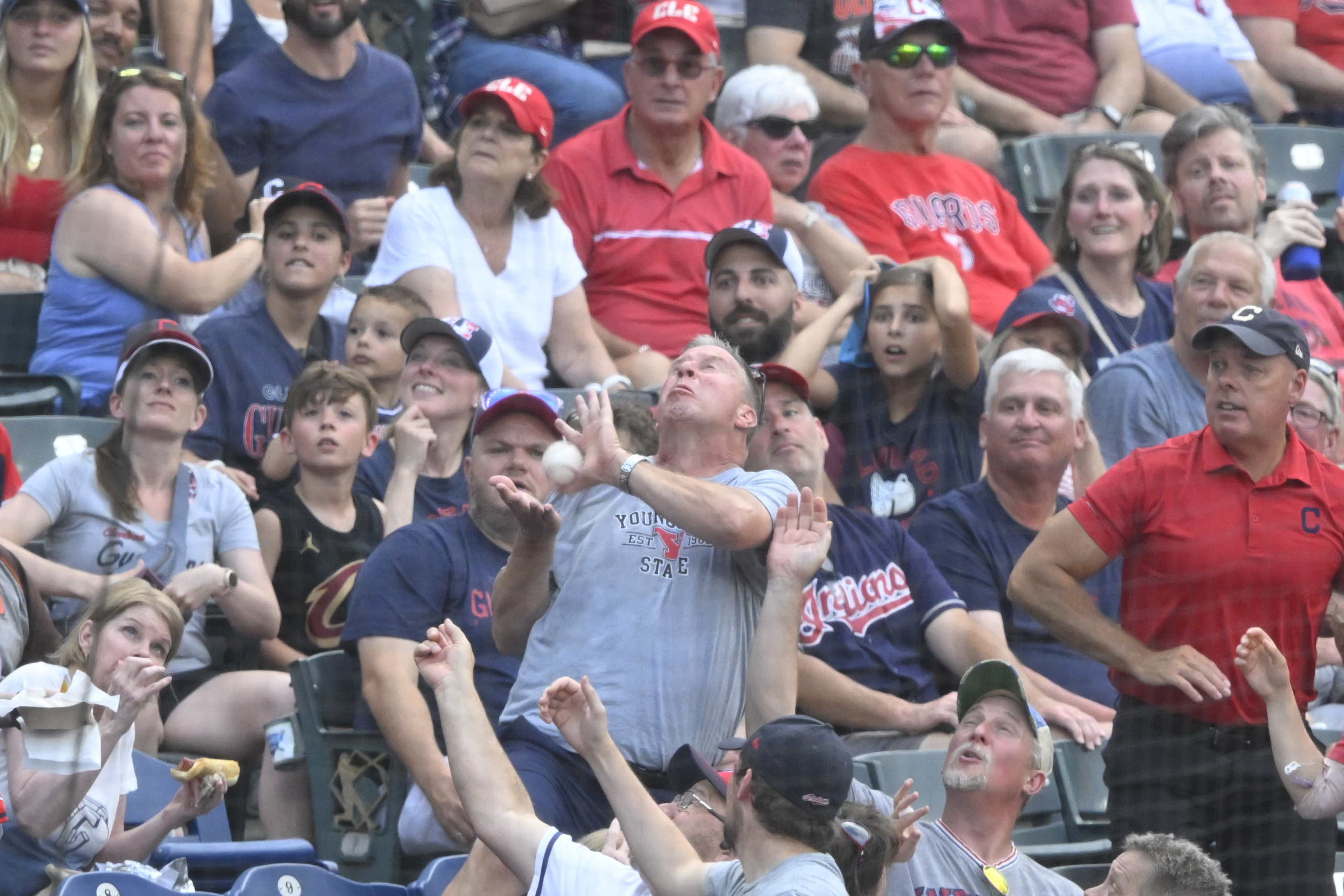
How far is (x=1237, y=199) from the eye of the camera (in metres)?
5.53

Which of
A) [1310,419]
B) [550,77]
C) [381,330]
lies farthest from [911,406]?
[550,77]

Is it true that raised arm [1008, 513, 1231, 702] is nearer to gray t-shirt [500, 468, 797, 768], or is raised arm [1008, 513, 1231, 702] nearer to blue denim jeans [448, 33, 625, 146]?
gray t-shirt [500, 468, 797, 768]

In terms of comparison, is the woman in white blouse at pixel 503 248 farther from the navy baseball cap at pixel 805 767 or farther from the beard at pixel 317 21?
the navy baseball cap at pixel 805 767

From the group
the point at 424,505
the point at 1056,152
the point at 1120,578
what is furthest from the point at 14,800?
the point at 1056,152

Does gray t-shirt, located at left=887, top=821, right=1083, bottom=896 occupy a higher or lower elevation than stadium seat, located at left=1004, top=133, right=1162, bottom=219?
lower

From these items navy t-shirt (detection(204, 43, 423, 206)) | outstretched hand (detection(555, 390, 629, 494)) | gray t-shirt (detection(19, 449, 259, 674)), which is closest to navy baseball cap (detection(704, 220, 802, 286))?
navy t-shirt (detection(204, 43, 423, 206))

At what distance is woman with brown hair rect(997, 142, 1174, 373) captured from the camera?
5.34 metres

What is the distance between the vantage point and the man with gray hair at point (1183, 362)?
15.3ft

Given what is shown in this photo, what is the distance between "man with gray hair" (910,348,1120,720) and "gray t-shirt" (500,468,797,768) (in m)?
1.08

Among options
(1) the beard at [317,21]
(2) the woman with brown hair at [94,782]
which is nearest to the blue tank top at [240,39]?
(1) the beard at [317,21]

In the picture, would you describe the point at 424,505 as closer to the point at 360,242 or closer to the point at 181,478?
the point at 181,478

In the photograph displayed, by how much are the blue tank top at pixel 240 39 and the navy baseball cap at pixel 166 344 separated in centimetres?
175

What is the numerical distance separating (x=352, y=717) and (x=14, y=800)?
2.94 feet

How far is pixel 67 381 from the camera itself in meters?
4.50
